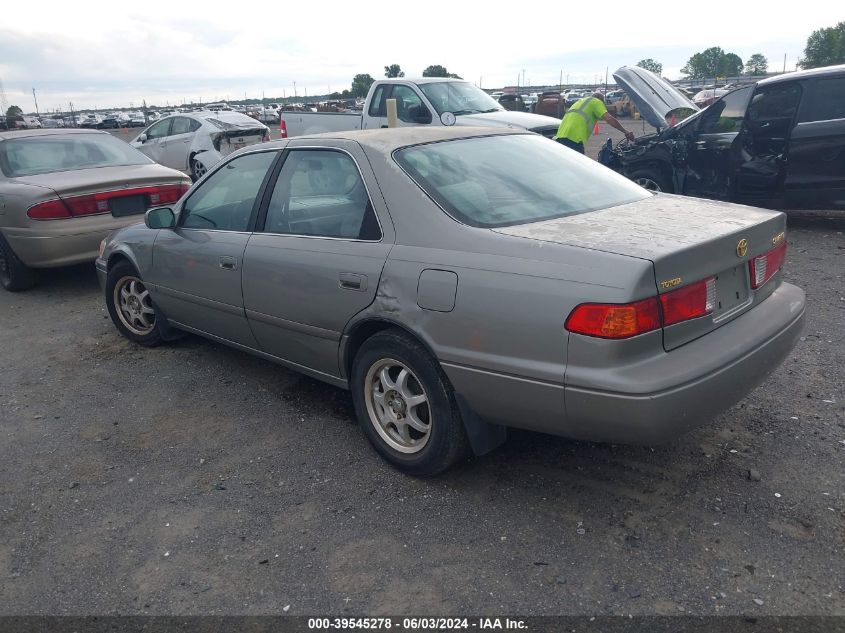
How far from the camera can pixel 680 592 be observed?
8.20ft

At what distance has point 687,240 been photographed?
2783 millimetres

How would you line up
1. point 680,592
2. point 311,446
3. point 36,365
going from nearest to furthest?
point 680,592, point 311,446, point 36,365

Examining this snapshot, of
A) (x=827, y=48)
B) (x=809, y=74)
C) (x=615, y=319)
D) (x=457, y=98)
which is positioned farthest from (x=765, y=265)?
(x=827, y=48)

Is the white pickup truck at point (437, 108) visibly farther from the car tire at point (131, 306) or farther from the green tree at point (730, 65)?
the green tree at point (730, 65)

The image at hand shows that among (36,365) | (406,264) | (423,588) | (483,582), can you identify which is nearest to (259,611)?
(423,588)

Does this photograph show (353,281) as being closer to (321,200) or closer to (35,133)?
(321,200)

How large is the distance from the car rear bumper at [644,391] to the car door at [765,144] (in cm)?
535

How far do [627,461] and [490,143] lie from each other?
1.79 m

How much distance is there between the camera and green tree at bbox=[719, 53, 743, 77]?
95.1 m

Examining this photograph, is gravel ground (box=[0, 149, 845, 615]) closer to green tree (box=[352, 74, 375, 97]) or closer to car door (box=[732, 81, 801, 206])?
car door (box=[732, 81, 801, 206])

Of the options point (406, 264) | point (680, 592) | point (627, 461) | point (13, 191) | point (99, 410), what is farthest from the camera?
point (13, 191)

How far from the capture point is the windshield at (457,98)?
1098cm

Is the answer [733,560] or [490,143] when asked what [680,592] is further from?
[490,143]

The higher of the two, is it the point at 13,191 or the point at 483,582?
the point at 13,191
